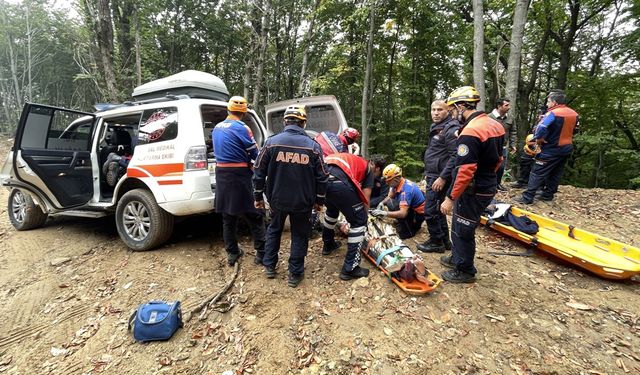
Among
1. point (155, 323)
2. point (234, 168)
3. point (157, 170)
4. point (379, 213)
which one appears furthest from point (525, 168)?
point (155, 323)

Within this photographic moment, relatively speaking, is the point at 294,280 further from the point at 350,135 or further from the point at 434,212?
the point at 350,135

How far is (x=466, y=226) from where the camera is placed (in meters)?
3.19

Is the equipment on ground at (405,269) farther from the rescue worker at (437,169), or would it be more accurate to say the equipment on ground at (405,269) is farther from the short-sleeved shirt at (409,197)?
the short-sleeved shirt at (409,197)

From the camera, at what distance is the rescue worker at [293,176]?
3100 millimetres

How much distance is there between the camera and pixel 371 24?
11.6m

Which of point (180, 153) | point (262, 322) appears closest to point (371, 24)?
point (180, 153)

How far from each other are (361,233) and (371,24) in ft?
34.8

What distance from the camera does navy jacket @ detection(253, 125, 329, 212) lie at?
310 centimetres

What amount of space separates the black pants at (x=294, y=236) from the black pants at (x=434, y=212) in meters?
1.68

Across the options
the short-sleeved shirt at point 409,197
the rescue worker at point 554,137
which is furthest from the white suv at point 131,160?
the rescue worker at point 554,137

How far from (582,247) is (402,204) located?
2.37 metres

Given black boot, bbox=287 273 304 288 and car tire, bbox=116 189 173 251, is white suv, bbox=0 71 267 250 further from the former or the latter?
black boot, bbox=287 273 304 288

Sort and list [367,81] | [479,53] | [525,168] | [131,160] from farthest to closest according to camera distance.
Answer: [367,81], [525,168], [479,53], [131,160]

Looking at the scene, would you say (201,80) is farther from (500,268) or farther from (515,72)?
(515,72)
